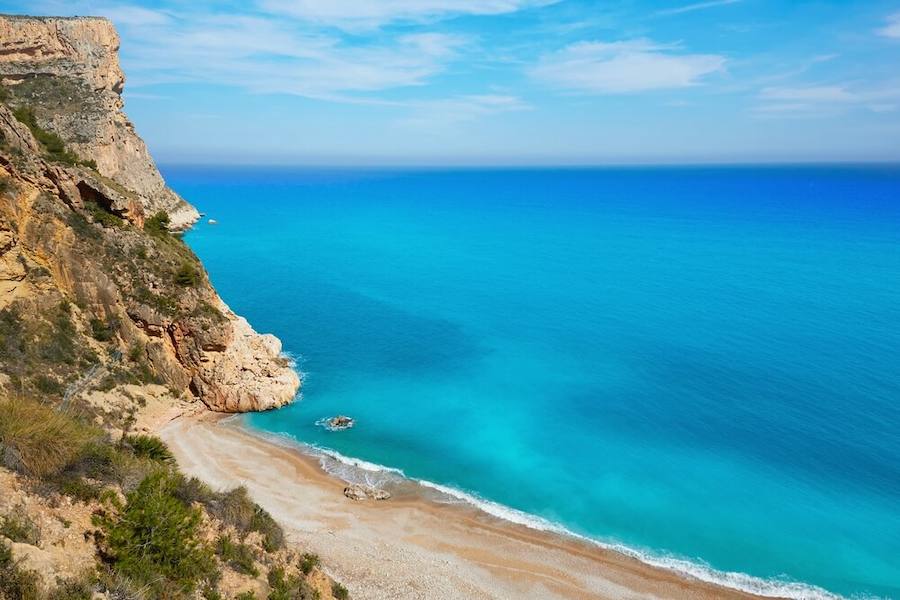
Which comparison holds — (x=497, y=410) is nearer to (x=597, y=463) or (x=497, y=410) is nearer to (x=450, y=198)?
(x=597, y=463)

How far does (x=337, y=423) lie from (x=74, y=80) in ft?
163

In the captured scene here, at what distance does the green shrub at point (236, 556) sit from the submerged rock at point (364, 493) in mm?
11931

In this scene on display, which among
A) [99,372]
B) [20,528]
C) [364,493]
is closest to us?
[20,528]

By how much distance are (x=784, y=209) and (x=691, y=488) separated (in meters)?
121

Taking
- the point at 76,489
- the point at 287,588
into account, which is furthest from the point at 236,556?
the point at 76,489

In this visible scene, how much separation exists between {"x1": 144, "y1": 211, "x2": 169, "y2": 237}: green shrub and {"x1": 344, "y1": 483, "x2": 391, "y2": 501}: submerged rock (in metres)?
19.5

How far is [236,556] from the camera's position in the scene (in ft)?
43.1

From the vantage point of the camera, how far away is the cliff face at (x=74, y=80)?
177 feet

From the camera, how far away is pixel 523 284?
212 ft

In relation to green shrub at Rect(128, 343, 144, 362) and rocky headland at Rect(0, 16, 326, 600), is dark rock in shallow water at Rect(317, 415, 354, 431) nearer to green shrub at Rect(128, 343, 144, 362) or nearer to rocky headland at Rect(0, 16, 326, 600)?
rocky headland at Rect(0, 16, 326, 600)

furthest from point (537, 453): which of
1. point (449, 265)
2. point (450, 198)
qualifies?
point (450, 198)

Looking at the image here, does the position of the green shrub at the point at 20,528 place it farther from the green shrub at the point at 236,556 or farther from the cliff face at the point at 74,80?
the cliff face at the point at 74,80

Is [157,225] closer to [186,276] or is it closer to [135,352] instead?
[186,276]

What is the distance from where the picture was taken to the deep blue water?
25.1m
